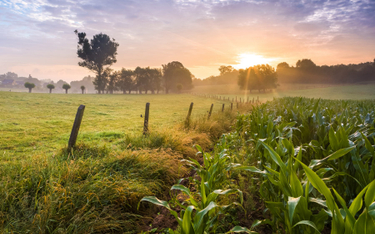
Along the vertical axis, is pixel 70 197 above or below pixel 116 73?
below

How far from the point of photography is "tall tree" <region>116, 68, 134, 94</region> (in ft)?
200

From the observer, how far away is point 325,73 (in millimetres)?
82562

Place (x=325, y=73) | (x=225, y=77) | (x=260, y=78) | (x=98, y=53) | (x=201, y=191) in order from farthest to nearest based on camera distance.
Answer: (x=225, y=77) → (x=325, y=73) → (x=260, y=78) → (x=98, y=53) → (x=201, y=191)

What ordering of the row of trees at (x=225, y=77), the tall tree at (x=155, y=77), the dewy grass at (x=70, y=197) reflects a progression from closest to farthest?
the dewy grass at (x=70, y=197) < the tall tree at (x=155, y=77) < the row of trees at (x=225, y=77)

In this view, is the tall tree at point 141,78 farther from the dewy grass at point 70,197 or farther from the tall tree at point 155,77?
the dewy grass at point 70,197

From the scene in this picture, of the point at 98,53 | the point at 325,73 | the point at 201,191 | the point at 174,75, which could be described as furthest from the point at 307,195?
the point at 325,73

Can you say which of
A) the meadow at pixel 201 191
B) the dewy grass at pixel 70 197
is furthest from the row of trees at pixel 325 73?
the dewy grass at pixel 70 197

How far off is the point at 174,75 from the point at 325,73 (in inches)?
2457

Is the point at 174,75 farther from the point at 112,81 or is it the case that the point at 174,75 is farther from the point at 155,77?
the point at 112,81

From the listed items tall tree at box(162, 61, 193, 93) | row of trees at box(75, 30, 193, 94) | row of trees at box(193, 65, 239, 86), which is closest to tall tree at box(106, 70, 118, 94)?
row of trees at box(75, 30, 193, 94)

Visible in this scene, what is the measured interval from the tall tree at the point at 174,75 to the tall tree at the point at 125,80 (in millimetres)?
13321

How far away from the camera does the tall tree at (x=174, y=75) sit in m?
71.8

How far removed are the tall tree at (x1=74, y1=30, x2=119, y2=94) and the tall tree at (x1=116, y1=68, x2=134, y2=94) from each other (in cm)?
448

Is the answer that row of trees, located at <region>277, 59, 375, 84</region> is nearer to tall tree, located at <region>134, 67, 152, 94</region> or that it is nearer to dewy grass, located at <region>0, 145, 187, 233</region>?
tall tree, located at <region>134, 67, 152, 94</region>
